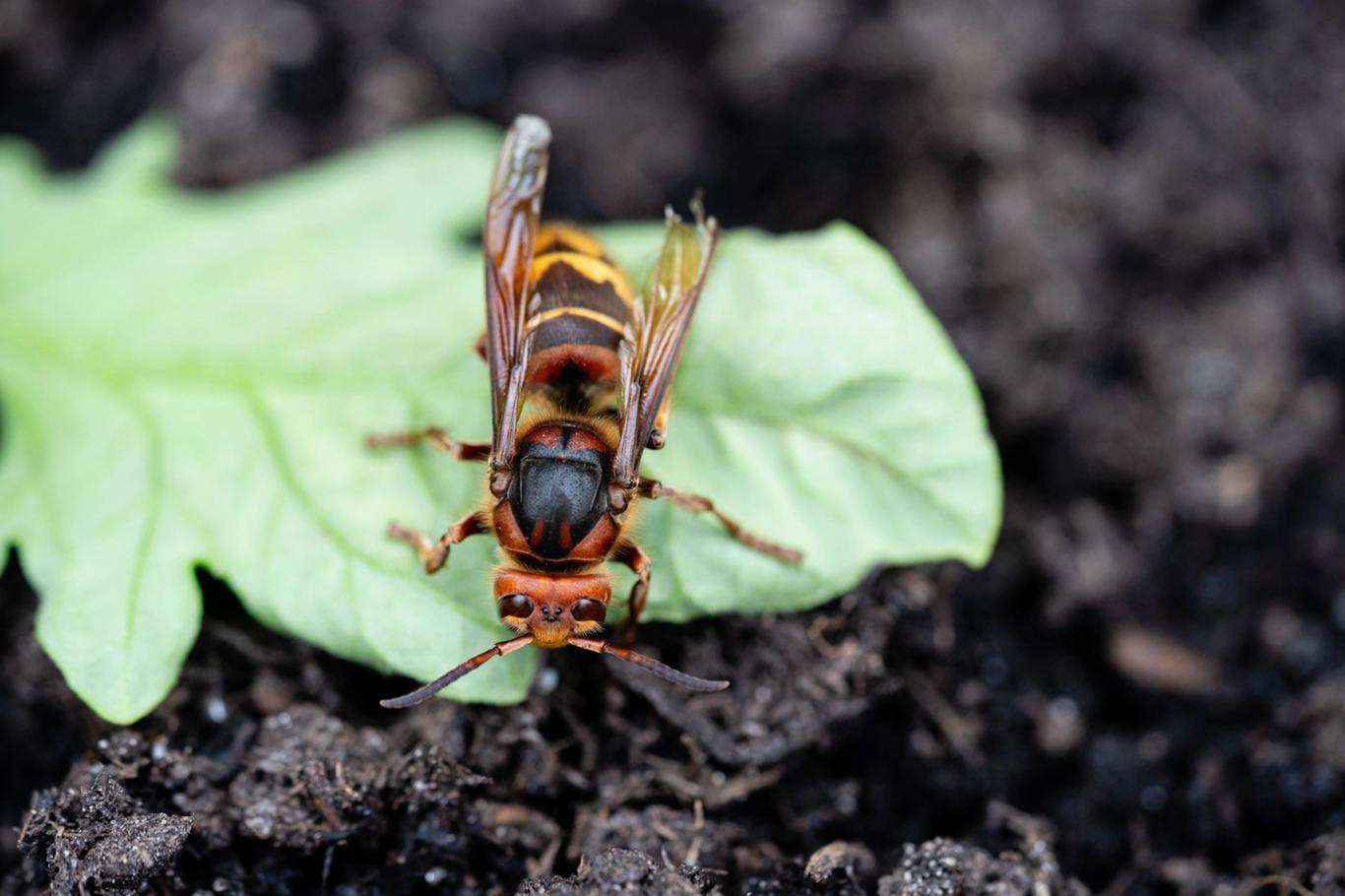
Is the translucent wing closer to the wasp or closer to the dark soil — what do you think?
the wasp

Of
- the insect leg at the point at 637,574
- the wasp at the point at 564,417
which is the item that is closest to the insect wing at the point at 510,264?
the wasp at the point at 564,417

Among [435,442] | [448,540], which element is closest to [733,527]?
[448,540]

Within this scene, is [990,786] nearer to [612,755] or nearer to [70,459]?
[612,755]

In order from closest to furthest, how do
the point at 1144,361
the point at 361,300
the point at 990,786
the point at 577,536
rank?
the point at 577,536 → the point at 990,786 → the point at 361,300 → the point at 1144,361

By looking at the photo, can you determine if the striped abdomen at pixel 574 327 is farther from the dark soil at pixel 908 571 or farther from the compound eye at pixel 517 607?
the dark soil at pixel 908 571

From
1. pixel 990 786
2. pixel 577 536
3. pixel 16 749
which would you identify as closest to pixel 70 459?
pixel 16 749

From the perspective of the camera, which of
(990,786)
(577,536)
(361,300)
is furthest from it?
(361,300)

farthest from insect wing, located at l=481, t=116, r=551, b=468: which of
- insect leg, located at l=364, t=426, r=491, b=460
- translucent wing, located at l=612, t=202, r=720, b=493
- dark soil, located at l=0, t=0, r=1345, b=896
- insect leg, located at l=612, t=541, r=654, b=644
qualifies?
dark soil, located at l=0, t=0, r=1345, b=896
